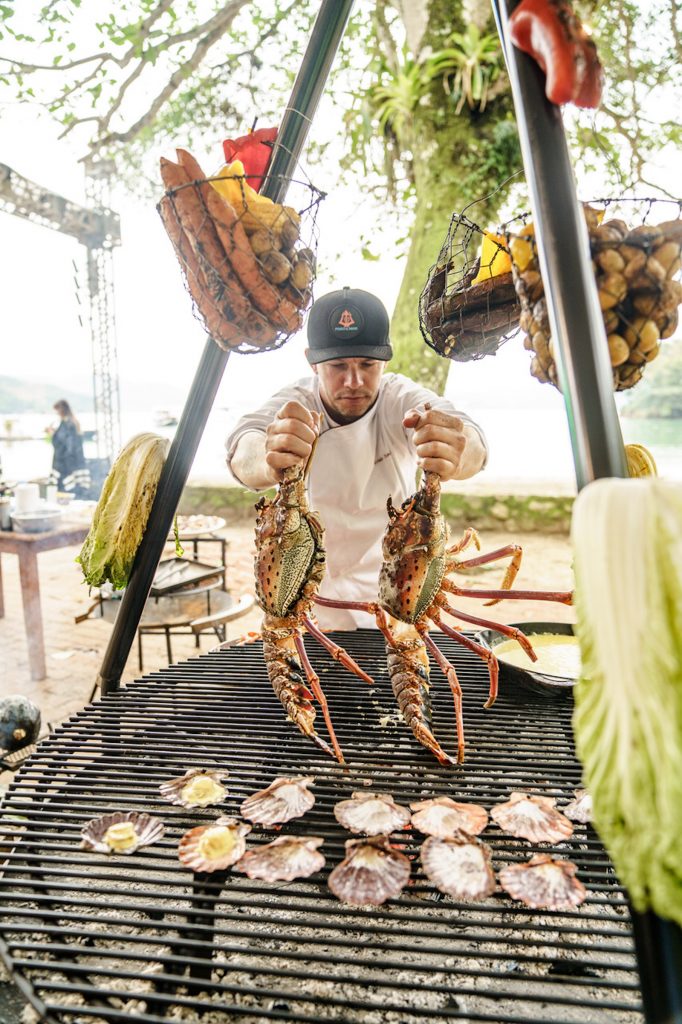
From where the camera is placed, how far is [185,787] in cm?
176

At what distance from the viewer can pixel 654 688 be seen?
716mm

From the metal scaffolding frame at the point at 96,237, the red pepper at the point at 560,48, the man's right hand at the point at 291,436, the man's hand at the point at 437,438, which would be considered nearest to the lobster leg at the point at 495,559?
the man's hand at the point at 437,438

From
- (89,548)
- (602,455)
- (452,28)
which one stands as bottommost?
(89,548)

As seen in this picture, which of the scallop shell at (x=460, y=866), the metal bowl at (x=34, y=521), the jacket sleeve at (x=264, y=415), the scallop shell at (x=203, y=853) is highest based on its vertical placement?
the jacket sleeve at (x=264, y=415)

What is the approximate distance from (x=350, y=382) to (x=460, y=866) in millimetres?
2274

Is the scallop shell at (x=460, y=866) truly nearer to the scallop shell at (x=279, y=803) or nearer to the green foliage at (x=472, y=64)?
the scallop shell at (x=279, y=803)

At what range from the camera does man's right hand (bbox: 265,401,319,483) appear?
1727 mm

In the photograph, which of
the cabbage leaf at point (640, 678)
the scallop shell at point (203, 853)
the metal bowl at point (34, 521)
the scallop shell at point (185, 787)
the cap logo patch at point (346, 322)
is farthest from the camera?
the metal bowl at point (34, 521)

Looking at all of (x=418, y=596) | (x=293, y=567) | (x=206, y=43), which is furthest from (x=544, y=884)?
(x=206, y=43)

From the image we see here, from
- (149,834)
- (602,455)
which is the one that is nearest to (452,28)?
(602,455)

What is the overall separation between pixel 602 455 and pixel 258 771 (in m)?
1.50

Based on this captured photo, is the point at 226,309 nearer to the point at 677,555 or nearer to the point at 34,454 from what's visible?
the point at 677,555

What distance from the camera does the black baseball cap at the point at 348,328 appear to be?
102 inches

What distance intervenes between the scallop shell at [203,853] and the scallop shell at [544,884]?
2.29ft
